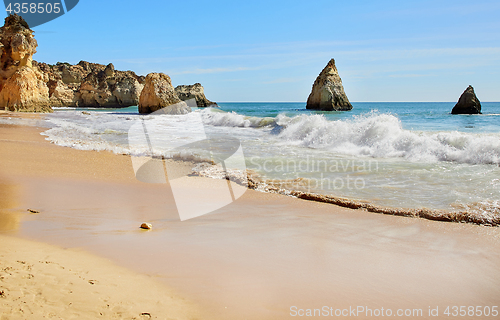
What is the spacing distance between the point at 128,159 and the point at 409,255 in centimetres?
569

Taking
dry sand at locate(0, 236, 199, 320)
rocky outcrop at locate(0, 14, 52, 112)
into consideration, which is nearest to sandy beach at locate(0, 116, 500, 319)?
dry sand at locate(0, 236, 199, 320)

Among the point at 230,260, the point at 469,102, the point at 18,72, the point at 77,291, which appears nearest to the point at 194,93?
the point at 18,72

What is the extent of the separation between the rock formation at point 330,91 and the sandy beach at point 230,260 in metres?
31.9

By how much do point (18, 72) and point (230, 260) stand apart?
2830cm

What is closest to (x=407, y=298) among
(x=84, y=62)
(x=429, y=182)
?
(x=429, y=182)

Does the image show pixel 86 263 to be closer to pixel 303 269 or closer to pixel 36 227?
pixel 36 227

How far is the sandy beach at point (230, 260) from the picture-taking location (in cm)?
181

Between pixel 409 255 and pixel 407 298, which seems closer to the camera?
pixel 407 298

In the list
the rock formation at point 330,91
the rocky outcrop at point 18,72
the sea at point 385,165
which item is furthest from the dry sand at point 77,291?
the rock formation at point 330,91

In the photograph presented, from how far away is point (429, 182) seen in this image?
5.00m

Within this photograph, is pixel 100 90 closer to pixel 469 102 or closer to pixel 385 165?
pixel 469 102

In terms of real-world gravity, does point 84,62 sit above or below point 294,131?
above

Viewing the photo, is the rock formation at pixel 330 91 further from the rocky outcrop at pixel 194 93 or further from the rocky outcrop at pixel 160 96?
the rocky outcrop at pixel 194 93

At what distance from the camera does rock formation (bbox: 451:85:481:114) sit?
88.7 ft
